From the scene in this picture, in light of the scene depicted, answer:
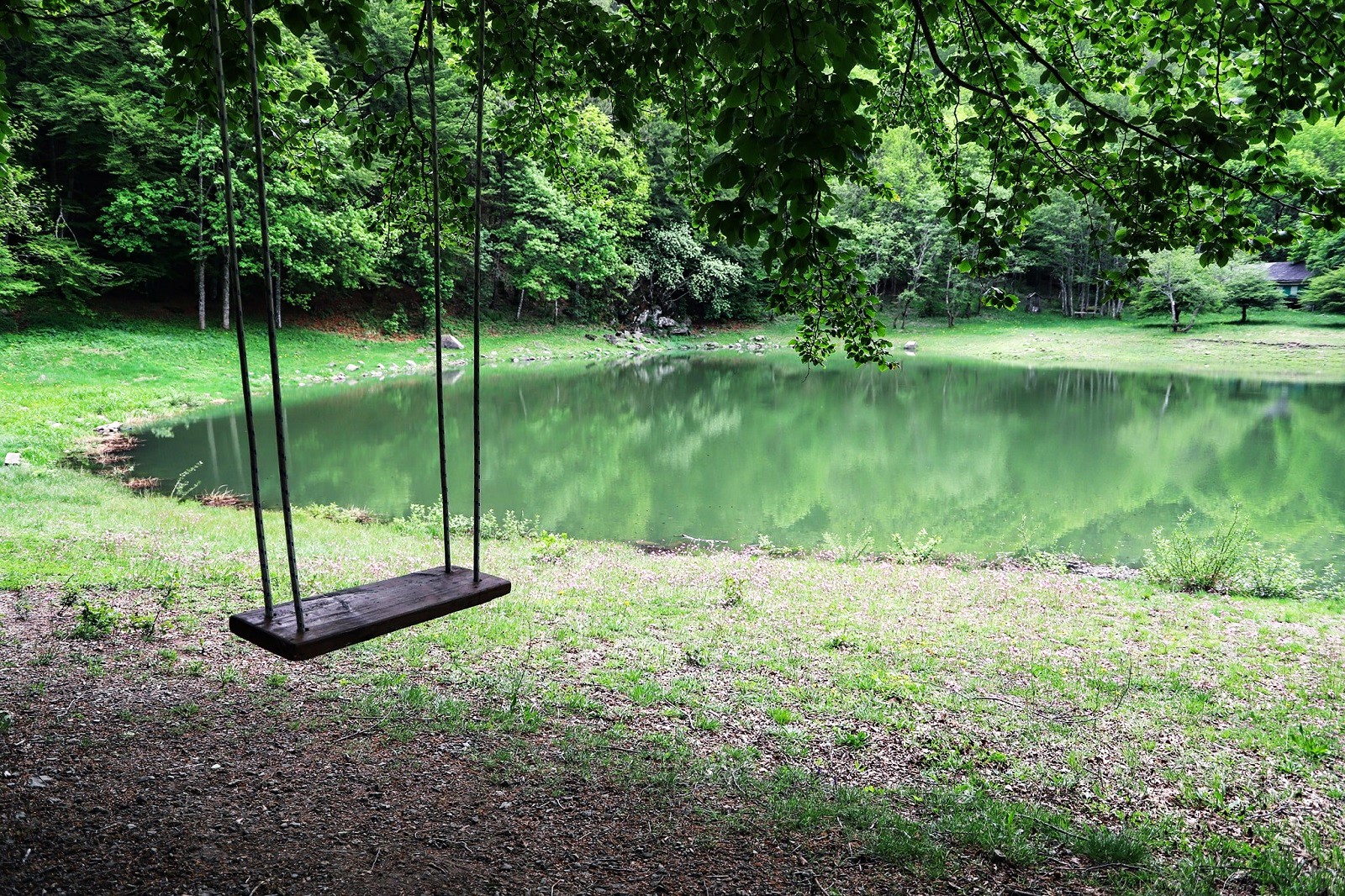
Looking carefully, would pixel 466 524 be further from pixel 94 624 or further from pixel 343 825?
pixel 343 825

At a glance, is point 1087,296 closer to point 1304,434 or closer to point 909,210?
point 909,210

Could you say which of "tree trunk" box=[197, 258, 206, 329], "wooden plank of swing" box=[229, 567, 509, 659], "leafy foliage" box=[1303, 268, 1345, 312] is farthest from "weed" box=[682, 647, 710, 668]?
"leafy foliage" box=[1303, 268, 1345, 312]

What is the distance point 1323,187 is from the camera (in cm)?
369

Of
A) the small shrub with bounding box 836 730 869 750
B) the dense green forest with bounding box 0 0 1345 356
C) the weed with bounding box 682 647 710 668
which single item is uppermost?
the dense green forest with bounding box 0 0 1345 356

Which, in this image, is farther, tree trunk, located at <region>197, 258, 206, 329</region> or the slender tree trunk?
tree trunk, located at <region>197, 258, 206, 329</region>

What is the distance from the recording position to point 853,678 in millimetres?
4852

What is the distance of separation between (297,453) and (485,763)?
12818mm

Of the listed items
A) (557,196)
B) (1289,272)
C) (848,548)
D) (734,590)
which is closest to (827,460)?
(848,548)

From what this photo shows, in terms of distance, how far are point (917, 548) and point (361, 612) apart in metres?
8.13

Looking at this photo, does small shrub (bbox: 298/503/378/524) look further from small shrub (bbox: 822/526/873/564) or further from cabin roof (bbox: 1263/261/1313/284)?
cabin roof (bbox: 1263/261/1313/284)

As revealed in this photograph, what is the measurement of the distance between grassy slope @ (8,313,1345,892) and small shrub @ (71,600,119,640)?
72 millimetres

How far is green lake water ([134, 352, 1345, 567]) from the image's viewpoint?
11.3 metres

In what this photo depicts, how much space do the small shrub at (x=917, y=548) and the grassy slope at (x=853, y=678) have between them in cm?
77

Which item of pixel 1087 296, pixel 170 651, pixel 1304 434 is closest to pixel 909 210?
pixel 1087 296
